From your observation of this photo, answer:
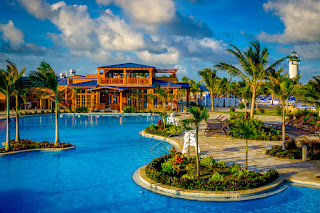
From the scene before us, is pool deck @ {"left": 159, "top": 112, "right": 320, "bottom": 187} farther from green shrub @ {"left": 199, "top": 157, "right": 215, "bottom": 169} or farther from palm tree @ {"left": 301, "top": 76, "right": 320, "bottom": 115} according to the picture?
palm tree @ {"left": 301, "top": 76, "right": 320, "bottom": 115}

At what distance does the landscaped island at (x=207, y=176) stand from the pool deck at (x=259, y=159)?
32.6 inches

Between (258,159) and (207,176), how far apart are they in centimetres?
312

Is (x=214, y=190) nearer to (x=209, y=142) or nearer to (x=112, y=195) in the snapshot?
(x=112, y=195)

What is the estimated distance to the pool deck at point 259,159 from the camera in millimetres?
8164

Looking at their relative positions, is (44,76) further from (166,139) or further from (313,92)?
(313,92)

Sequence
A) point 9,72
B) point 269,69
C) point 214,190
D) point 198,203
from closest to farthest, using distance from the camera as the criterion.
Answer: point 198,203 < point 214,190 < point 9,72 < point 269,69

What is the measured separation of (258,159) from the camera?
10047 millimetres

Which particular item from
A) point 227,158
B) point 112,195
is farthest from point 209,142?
point 112,195

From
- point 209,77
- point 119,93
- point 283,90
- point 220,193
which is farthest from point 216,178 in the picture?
point 209,77

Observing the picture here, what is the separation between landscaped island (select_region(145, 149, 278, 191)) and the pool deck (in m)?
0.83

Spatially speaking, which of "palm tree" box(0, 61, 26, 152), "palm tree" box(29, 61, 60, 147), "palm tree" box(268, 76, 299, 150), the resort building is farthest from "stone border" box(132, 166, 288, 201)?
the resort building

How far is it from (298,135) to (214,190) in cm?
936

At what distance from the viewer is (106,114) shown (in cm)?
3069

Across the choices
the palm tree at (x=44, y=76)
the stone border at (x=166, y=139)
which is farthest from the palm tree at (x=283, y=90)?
the palm tree at (x=44, y=76)
